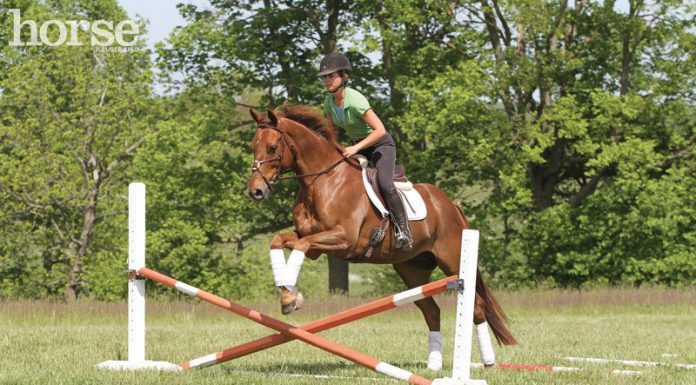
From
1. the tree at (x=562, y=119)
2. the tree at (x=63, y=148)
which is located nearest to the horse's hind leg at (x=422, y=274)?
the tree at (x=562, y=119)

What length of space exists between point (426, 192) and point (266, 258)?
85.2 ft

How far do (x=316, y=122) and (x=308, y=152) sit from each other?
0.41 metres

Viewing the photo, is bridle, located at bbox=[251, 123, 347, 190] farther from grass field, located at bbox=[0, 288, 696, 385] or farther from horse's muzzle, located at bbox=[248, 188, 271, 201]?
grass field, located at bbox=[0, 288, 696, 385]

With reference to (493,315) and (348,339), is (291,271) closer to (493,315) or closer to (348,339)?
(493,315)

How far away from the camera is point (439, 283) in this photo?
6766 millimetres

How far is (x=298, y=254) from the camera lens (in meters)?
7.30

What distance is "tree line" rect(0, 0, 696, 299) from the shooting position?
96.2ft

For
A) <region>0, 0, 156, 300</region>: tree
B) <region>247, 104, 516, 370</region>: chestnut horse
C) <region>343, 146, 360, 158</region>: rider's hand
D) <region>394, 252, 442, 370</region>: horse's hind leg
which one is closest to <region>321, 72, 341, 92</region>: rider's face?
<region>247, 104, 516, 370</region>: chestnut horse

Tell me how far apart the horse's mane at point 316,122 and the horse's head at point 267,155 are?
1.44ft

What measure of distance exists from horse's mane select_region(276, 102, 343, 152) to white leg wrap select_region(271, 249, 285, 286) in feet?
4.61

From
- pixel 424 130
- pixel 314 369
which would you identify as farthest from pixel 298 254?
pixel 424 130

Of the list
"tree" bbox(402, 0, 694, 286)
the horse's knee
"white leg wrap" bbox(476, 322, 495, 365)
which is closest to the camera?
the horse's knee

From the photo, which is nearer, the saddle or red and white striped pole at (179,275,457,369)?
red and white striped pole at (179,275,457,369)

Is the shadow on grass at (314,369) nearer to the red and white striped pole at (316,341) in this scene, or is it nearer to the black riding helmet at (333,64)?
the red and white striped pole at (316,341)
